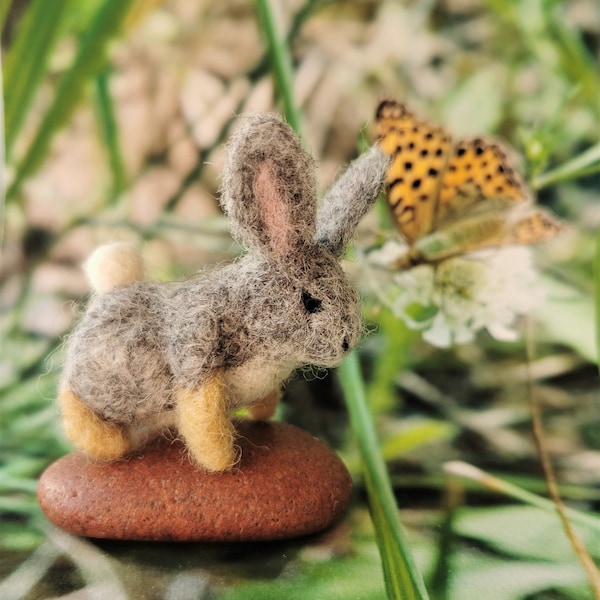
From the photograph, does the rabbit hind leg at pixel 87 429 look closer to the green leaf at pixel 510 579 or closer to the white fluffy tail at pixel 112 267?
the white fluffy tail at pixel 112 267

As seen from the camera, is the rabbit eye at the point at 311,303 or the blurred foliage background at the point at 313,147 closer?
the rabbit eye at the point at 311,303

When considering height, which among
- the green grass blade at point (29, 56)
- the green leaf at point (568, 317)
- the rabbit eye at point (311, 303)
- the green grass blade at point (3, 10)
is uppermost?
the green grass blade at point (3, 10)

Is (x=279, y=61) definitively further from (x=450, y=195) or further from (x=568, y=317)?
(x=568, y=317)

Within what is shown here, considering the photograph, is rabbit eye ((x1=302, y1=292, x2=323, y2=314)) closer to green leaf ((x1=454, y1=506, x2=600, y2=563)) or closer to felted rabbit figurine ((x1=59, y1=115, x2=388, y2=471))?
felted rabbit figurine ((x1=59, y1=115, x2=388, y2=471))

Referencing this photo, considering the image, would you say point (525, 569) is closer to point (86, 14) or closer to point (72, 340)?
point (72, 340)

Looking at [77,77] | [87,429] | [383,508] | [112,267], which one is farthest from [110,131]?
[383,508]

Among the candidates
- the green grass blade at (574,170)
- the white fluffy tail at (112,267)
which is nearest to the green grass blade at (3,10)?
the white fluffy tail at (112,267)

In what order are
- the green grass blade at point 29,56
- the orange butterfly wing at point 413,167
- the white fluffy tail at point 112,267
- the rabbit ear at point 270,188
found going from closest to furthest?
the rabbit ear at point 270,188
the white fluffy tail at point 112,267
the orange butterfly wing at point 413,167
the green grass blade at point 29,56
